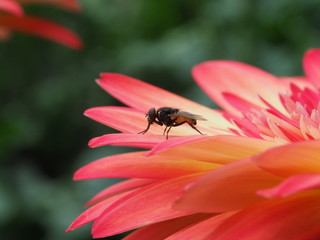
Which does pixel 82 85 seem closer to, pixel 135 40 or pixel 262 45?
pixel 135 40

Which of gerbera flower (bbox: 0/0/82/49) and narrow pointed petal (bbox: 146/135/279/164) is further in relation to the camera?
gerbera flower (bbox: 0/0/82/49)

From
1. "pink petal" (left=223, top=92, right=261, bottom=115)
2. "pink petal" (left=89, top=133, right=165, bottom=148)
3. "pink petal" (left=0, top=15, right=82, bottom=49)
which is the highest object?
"pink petal" (left=0, top=15, right=82, bottom=49)

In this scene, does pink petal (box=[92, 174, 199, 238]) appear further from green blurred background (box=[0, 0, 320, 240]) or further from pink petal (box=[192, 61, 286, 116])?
green blurred background (box=[0, 0, 320, 240])

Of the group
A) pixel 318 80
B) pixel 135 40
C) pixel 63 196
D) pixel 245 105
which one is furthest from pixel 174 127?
pixel 135 40

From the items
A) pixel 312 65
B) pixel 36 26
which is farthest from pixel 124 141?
pixel 36 26

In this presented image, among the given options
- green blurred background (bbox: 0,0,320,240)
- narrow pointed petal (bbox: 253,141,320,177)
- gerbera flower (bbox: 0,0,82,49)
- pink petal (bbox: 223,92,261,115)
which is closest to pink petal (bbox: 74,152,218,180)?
narrow pointed petal (bbox: 253,141,320,177)

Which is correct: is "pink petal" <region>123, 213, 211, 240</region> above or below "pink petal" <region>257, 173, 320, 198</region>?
below

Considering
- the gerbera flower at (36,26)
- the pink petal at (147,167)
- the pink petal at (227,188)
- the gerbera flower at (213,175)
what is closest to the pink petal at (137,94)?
the gerbera flower at (213,175)

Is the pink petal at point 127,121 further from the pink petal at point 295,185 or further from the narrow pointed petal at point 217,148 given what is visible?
the pink petal at point 295,185
